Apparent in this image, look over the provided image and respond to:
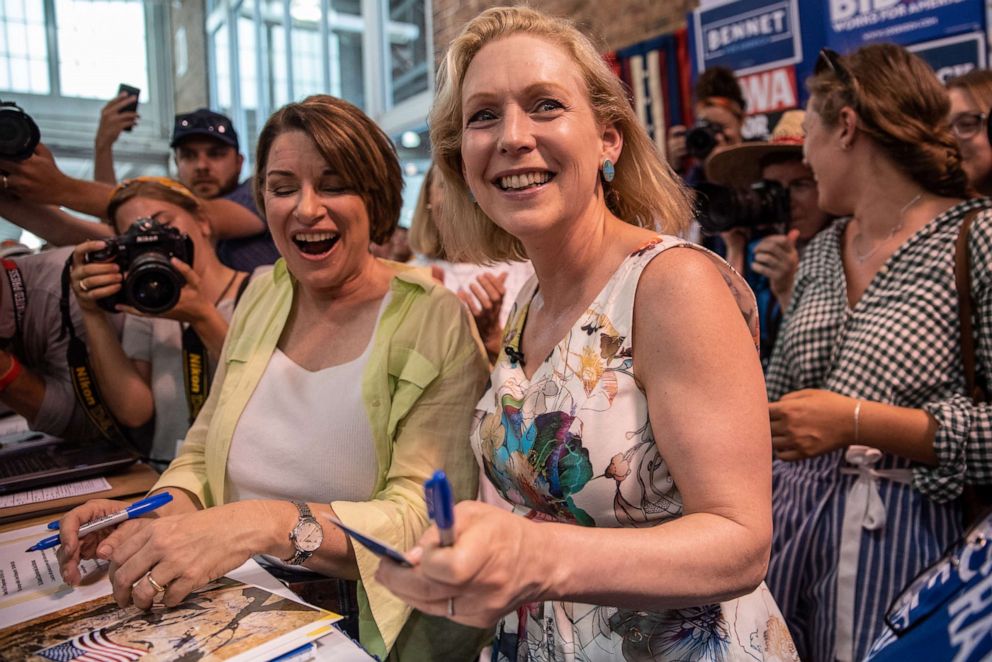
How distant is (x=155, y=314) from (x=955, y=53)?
256 centimetres

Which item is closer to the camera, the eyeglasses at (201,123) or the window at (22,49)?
the window at (22,49)

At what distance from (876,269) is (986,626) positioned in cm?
101

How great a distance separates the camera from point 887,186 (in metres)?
1.62

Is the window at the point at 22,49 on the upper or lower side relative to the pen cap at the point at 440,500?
upper

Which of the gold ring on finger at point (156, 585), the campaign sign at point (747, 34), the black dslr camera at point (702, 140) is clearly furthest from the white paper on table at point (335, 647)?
the campaign sign at point (747, 34)

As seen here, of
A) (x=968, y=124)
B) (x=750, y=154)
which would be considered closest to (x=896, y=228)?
(x=968, y=124)

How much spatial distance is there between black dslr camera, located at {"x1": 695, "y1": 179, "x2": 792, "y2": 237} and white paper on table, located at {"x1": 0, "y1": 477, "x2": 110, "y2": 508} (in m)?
1.46

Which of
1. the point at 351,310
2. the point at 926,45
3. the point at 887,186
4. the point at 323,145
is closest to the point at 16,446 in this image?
the point at 351,310

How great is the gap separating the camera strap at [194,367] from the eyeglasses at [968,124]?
6.29 feet

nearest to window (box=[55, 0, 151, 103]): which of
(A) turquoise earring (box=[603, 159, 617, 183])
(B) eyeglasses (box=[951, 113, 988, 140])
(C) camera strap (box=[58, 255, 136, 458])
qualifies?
(C) camera strap (box=[58, 255, 136, 458])

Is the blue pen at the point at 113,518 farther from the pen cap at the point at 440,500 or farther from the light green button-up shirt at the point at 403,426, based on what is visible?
the pen cap at the point at 440,500

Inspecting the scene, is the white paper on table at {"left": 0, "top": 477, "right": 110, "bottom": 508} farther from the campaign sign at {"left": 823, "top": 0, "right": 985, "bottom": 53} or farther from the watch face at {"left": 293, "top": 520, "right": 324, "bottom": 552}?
the campaign sign at {"left": 823, "top": 0, "right": 985, "bottom": 53}

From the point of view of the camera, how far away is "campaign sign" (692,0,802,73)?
3.02m

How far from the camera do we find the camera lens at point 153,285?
1537 millimetres
